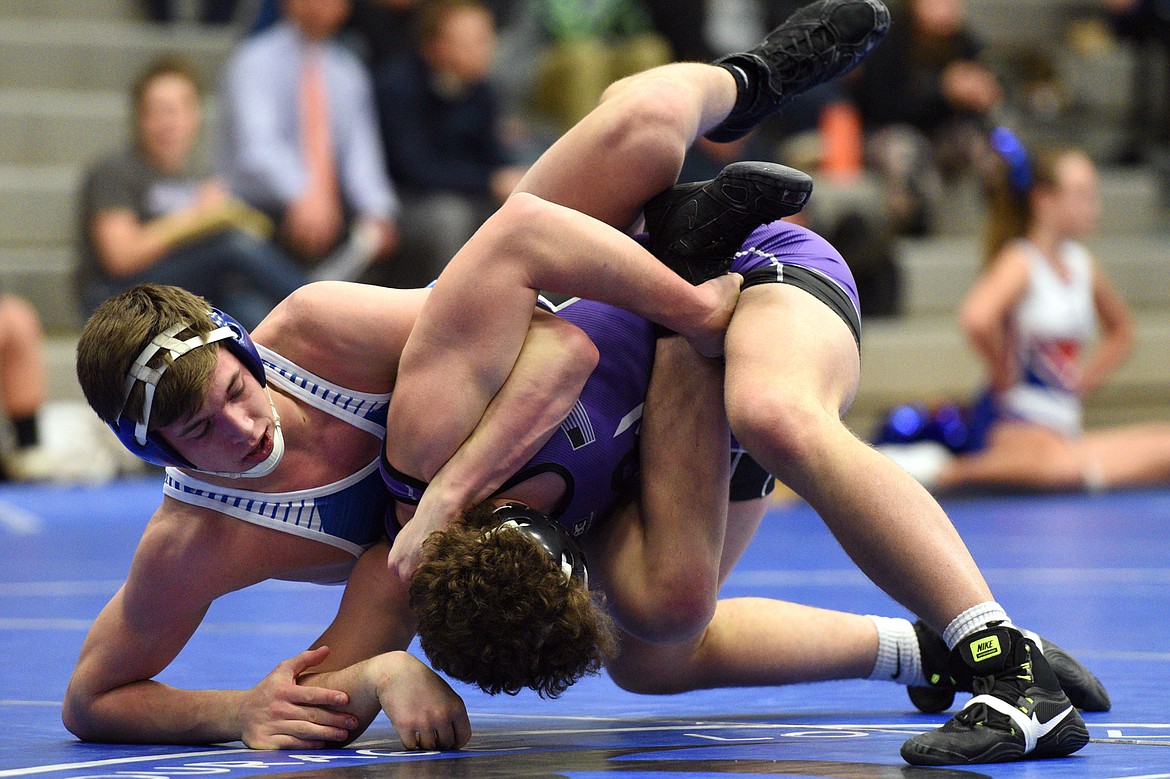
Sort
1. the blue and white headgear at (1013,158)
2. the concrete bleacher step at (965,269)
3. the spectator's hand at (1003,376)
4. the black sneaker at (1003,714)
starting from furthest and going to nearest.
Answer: the concrete bleacher step at (965,269), the spectator's hand at (1003,376), the blue and white headgear at (1013,158), the black sneaker at (1003,714)

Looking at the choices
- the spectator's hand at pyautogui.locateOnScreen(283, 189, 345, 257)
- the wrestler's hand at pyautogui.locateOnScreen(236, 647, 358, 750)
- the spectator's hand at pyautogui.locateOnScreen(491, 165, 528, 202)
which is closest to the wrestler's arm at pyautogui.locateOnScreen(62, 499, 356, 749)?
the wrestler's hand at pyautogui.locateOnScreen(236, 647, 358, 750)

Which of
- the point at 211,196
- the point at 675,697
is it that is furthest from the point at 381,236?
the point at 675,697

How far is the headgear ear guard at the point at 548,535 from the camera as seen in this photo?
2518mm

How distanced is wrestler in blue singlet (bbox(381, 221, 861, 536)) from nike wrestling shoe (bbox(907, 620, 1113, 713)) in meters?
0.50

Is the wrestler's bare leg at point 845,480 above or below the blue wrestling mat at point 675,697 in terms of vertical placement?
above

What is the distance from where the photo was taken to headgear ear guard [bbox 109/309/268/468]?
106 inches

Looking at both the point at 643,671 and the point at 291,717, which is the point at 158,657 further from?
the point at 643,671

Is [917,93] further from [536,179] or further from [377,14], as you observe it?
[536,179]

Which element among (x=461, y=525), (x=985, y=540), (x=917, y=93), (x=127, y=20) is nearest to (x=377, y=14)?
(x=127, y=20)

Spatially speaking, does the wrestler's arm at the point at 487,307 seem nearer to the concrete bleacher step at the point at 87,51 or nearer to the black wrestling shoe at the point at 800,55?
the black wrestling shoe at the point at 800,55

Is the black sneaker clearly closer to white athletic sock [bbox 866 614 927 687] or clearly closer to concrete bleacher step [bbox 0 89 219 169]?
white athletic sock [bbox 866 614 927 687]

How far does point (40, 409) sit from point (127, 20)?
3.38m

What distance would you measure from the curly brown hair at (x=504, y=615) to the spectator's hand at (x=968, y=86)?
25.5 feet

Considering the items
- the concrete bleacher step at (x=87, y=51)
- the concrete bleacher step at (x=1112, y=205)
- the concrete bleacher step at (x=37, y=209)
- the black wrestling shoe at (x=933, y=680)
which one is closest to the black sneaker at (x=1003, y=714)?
the black wrestling shoe at (x=933, y=680)
